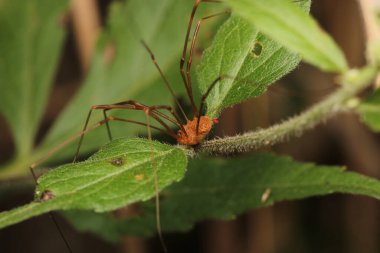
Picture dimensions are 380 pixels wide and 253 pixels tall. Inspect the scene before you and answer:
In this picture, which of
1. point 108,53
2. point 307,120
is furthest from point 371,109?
point 108,53

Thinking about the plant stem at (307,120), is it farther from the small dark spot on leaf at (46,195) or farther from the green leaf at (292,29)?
the small dark spot on leaf at (46,195)

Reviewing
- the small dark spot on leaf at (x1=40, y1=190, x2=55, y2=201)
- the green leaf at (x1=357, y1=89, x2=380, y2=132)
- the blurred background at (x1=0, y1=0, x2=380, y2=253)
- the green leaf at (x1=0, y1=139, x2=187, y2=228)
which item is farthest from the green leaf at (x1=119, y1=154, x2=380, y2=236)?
the blurred background at (x1=0, y1=0, x2=380, y2=253)

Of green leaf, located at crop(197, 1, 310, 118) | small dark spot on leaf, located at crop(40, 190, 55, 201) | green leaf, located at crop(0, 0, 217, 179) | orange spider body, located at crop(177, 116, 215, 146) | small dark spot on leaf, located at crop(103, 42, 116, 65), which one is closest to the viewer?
small dark spot on leaf, located at crop(40, 190, 55, 201)

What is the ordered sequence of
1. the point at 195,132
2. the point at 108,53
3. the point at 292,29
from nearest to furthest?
1. the point at 292,29
2. the point at 195,132
3. the point at 108,53

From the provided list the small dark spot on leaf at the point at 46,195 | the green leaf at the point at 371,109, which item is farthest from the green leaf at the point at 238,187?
the small dark spot on leaf at the point at 46,195

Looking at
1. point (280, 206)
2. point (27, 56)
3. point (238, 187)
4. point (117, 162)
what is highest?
point (27, 56)

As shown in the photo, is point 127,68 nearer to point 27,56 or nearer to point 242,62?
point 27,56

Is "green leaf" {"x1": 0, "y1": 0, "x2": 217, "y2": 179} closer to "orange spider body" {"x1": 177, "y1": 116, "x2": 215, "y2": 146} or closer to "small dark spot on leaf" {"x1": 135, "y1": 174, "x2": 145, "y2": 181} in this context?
"orange spider body" {"x1": 177, "y1": 116, "x2": 215, "y2": 146}
